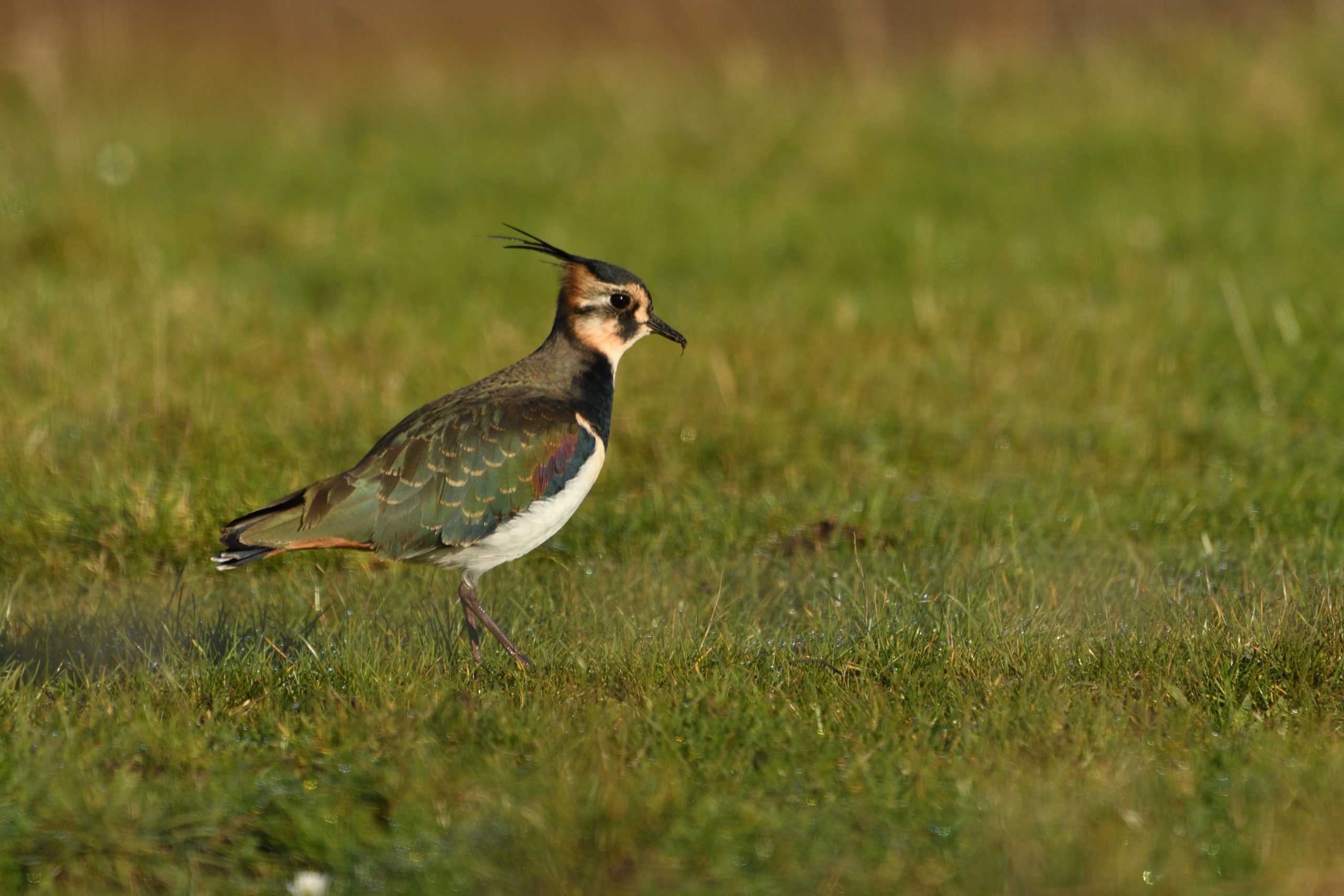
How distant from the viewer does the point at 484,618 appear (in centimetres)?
489

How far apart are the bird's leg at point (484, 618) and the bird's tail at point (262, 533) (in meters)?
0.56

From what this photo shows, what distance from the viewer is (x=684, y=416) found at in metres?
7.21

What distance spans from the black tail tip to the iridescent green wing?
0.49 feet

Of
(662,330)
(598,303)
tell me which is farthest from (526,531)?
(662,330)

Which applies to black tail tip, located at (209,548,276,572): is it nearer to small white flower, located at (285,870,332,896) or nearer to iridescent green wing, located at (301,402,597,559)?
iridescent green wing, located at (301,402,597,559)

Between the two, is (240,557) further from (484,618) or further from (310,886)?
(310,886)

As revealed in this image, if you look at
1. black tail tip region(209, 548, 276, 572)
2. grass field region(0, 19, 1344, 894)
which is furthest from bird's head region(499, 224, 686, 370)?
black tail tip region(209, 548, 276, 572)

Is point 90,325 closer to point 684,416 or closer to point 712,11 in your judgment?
point 684,416

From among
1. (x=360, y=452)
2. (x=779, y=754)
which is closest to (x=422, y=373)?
(x=360, y=452)

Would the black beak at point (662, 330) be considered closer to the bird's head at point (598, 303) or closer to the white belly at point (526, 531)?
the bird's head at point (598, 303)

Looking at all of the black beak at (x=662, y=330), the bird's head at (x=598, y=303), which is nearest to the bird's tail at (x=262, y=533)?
the bird's head at (x=598, y=303)

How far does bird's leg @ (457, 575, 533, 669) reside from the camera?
15.5 ft

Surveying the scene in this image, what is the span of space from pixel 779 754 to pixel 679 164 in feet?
26.7

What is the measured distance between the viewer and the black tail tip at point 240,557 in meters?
4.99
